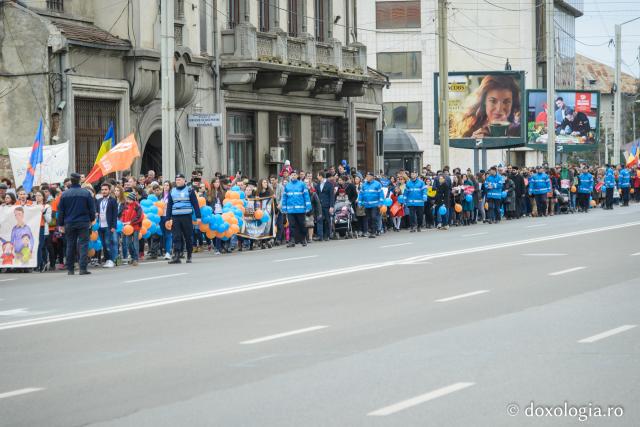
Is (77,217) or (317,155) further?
(317,155)

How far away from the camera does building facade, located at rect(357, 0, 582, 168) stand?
86.8 m

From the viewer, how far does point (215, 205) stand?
28797 millimetres

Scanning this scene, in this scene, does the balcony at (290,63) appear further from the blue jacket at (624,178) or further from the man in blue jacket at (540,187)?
the blue jacket at (624,178)

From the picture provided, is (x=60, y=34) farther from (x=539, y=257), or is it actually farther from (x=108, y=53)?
(x=539, y=257)

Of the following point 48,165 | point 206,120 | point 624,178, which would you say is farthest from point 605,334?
point 624,178

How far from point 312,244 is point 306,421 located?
22.9 meters

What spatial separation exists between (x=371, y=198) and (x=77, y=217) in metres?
13.1

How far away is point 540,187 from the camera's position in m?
47.2

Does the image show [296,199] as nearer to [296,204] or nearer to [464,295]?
[296,204]

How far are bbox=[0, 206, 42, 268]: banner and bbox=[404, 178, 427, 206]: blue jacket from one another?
15.6 meters

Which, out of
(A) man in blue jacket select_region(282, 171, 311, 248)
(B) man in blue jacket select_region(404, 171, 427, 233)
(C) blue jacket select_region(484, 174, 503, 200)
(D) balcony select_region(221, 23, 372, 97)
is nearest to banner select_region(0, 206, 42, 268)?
(A) man in blue jacket select_region(282, 171, 311, 248)

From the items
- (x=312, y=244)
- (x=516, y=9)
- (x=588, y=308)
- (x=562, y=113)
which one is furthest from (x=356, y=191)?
(x=516, y=9)

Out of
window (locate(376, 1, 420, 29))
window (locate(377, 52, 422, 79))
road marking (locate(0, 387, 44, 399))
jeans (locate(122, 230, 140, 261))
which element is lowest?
road marking (locate(0, 387, 44, 399))

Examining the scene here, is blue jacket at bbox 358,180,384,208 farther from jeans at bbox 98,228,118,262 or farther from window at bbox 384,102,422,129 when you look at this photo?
window at bbox 384,102,422,129
